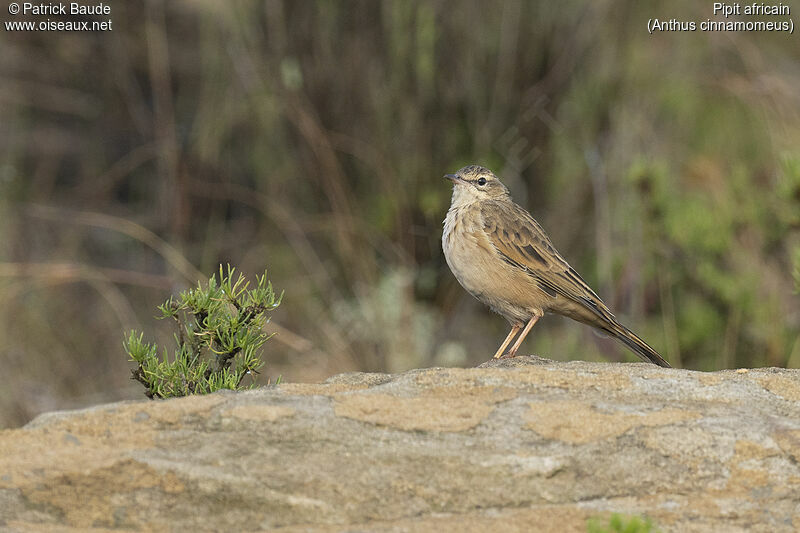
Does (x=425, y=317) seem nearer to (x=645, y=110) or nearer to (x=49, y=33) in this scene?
(x=645, y=110)

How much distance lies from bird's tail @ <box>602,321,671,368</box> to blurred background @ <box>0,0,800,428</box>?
1533 millimetres

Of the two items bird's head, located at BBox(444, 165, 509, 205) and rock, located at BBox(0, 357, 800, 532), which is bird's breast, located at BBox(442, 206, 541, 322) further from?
rock, located at BBox(0, 357, 800, 532)

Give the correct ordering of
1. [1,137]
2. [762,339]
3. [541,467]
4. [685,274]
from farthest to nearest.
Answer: [1,137] → [685,274] → [762,339] → [541,467]

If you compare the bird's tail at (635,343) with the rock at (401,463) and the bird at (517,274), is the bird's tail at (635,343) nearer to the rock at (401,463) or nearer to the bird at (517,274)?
the bird at (517,274)

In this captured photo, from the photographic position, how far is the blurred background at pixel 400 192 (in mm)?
7133

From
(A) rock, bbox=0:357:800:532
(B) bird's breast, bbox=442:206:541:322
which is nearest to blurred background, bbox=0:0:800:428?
(B) bird's breast, bbox=442:206:541:322

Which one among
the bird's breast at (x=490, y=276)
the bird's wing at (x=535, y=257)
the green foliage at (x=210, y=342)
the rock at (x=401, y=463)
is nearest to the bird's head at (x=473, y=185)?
the bird's wing at (x=535, y=257)

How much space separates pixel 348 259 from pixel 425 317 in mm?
752

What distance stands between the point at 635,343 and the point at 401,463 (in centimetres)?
257

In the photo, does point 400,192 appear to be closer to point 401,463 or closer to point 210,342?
point 210,342

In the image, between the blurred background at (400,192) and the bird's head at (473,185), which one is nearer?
the bird's head at (473,185)

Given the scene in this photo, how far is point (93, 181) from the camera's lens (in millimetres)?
9875

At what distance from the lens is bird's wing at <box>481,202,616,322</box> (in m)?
5.39

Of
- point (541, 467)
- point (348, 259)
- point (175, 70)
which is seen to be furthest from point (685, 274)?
point (175, 70)
